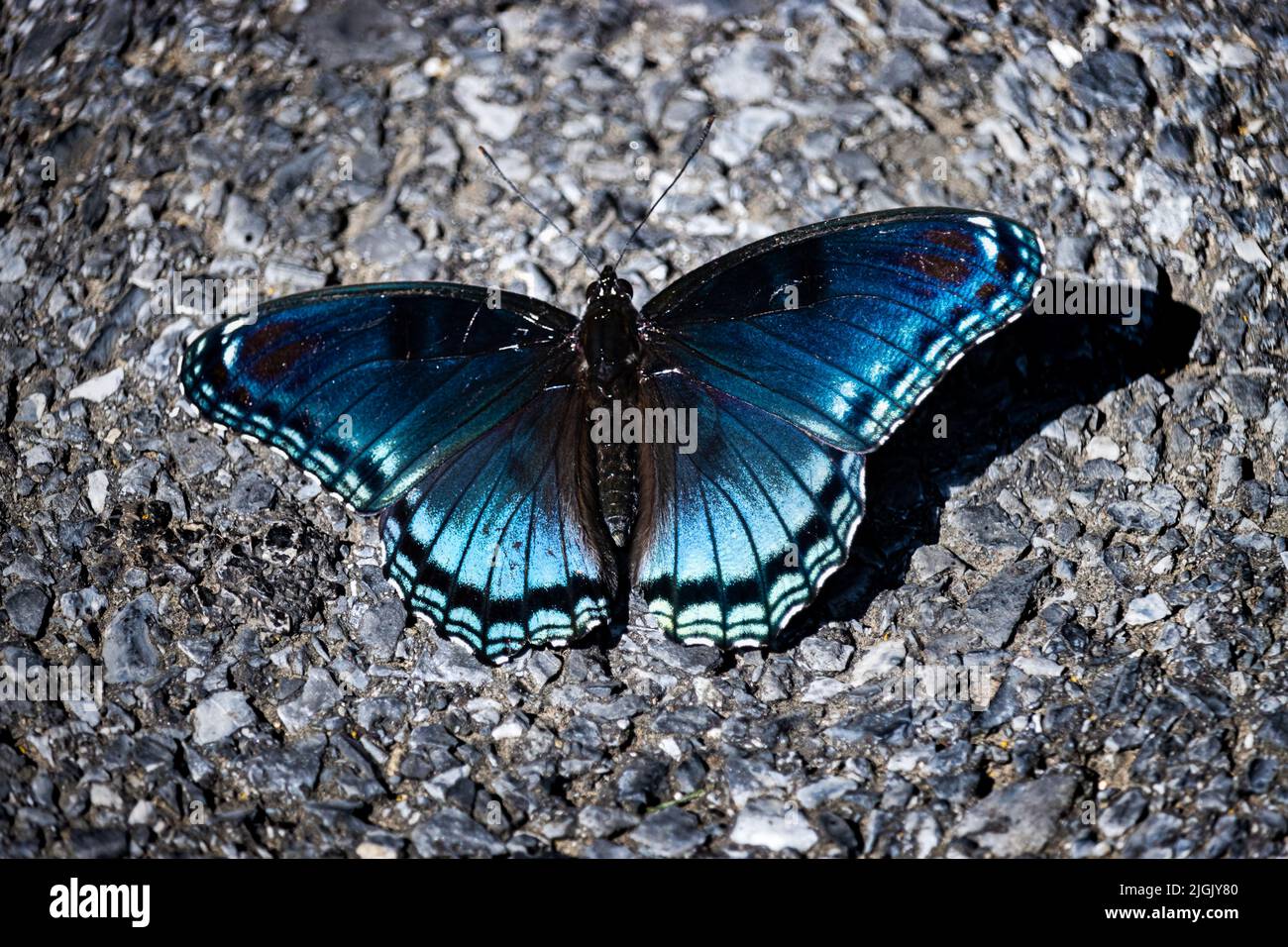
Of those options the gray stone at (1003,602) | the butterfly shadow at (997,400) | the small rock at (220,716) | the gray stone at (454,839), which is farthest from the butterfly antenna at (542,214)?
the gray stone at (454,839)

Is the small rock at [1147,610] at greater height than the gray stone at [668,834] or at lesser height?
greater

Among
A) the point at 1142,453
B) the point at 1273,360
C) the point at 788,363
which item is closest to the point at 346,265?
the point at 788,363

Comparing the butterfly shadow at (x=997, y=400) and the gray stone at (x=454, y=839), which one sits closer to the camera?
the gray stone at (x=454, y=839)

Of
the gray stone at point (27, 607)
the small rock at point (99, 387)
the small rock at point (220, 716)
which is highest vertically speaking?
the small rock at point (99, 387)

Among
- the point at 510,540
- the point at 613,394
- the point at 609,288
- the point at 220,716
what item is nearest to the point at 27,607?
the point at 220,716

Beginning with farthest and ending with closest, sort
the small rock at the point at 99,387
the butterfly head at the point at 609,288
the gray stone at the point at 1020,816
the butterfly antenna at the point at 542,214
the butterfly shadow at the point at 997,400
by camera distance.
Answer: the butterfly antenna at the point at 542,214
the small rock at the point at 99,387
the butterfly shadow at the point at 997,400
the butterfly head at the point at 609,288
the gray stone at the point at 1020,816

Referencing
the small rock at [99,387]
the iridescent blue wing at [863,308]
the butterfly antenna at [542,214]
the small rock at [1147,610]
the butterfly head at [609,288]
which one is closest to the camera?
the iridescent blue wing at [863,308]

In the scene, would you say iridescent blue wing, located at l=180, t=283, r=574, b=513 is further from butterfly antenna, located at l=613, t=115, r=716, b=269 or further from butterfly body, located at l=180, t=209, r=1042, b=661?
butterfly antenna, located at l=613, t=115, r=716, b=269

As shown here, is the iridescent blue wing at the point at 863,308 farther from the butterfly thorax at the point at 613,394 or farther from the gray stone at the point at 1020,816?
the gray stone at the point at 1020,816

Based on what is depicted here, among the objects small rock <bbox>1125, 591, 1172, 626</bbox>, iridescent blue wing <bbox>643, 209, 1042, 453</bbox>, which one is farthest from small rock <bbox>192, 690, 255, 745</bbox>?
small rock <bbox>1125, 591, 1172, 626</bbox>
